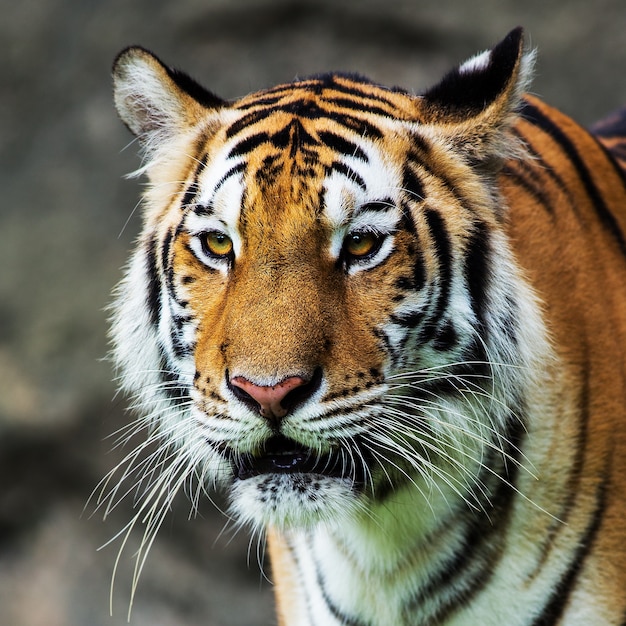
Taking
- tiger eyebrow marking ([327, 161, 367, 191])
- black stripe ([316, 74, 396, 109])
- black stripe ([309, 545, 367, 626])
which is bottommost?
black stripe ([309, 545, 367, 626])

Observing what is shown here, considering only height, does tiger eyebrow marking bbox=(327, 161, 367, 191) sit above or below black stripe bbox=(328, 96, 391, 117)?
below

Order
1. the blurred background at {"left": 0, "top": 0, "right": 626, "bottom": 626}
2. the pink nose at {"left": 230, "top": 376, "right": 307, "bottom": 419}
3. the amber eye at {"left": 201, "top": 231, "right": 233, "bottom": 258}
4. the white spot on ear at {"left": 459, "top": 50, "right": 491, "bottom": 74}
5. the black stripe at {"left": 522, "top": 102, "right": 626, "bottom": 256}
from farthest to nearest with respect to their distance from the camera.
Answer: the blurred background at {"left": 0, "top": 0, "right": 626, "bottom": 626} < the black stripe at {"left": 522, "top": 102, "right": 626, "bottom": 256} < the white spot on ear at {"left": 459, "top": 50, "right": 491, "bottom": 74} < the amber eye at {"left": 201, "top": 231, "right": 233, "bottom": 258} < the pink nose at {"left": 230, "top": 376, "right": 307, "bottom": 419}

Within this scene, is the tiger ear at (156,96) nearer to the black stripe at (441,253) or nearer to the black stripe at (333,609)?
the black stripe at (441,253)

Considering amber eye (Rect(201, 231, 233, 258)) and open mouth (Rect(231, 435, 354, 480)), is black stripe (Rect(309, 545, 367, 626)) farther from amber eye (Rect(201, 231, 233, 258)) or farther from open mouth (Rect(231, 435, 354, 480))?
amber eye (Rect(201, 231, 233, 258))

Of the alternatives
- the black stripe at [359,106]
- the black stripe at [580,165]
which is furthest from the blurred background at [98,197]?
the black stripe at [359,106]

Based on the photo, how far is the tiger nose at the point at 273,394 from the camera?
163 centimetres

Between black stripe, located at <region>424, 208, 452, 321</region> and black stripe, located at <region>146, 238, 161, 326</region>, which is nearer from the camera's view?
black stripe, located at <region>424, 208, 452, 321</region>

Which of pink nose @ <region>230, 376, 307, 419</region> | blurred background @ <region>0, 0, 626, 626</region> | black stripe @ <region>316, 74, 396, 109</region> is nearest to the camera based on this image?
pink nose @ <region>230, 376, 307, 419</region>

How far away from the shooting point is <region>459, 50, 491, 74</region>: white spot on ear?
1973 mm

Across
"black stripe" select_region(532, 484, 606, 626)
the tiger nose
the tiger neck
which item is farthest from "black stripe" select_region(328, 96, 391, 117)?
"black stripe" select_region(532, 484, 606, 626)

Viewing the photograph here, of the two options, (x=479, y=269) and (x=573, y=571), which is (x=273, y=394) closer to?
(x=479, y=269)

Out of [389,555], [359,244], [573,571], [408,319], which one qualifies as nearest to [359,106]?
[359,244]

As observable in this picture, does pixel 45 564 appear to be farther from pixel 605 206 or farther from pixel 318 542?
pixel 605 206

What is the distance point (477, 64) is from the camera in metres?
2.00
